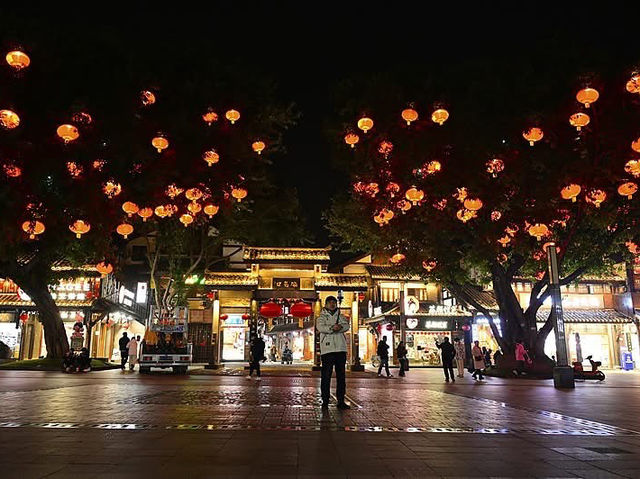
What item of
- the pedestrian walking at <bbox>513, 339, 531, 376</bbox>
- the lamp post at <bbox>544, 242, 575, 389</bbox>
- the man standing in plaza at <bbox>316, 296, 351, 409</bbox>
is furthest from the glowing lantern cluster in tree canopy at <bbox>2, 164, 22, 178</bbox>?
the pedestrian walking at <bbox>513, 339, 531, 376</bbox>

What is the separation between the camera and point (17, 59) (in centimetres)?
1155

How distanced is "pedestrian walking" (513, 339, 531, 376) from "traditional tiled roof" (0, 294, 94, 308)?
20.9 m

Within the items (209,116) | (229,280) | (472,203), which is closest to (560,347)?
(472,203)

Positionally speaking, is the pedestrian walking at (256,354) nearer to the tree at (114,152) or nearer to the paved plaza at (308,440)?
the tree at (114,152)

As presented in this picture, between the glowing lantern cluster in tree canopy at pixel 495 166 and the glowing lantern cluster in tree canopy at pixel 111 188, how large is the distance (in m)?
10.8

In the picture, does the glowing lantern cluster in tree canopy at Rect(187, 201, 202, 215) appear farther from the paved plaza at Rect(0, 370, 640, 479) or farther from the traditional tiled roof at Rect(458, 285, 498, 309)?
the traditional tiled roof at Rect(458, 285, 498, 309)

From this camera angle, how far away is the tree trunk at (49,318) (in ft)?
75.2

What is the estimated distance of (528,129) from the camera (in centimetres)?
1448

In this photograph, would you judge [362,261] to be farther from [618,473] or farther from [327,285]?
[618,473]

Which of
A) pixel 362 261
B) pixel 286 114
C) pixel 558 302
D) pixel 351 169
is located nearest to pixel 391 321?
pixel 362 261

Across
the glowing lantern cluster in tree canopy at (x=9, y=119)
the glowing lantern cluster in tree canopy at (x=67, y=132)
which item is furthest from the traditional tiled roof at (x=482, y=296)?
the glowing lantern cluster in tree canopy at (x=9, y=119)

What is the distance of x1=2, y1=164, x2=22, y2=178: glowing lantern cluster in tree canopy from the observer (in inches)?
500

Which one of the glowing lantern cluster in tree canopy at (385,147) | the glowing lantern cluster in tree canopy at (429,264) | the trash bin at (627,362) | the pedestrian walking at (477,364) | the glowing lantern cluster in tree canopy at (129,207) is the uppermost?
the glowing lantern cluster in tree canopy at (385,147)

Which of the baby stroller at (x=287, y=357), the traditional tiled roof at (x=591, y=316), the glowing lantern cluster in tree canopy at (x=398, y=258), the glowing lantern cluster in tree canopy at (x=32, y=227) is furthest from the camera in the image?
the baby stroller at (x=287, y=357)
